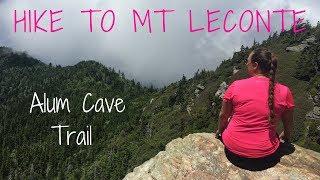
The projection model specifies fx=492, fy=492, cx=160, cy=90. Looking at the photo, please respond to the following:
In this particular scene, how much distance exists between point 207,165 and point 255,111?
2538 mm

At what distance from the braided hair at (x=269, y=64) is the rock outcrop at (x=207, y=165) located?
6.31ft

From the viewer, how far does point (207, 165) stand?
16.3 m

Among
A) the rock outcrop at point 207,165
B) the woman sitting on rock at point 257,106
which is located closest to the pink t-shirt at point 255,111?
the woman sitting on rock at point 257,106

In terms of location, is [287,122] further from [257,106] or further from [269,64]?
[269,64]

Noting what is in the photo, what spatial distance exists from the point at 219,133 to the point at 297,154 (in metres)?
2.75

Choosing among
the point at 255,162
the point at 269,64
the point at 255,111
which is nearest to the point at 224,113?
the point at 255,111

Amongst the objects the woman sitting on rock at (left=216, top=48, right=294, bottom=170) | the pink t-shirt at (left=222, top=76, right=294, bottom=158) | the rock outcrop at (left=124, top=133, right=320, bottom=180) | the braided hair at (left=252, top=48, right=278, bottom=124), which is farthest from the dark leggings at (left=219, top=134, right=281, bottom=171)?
the braided hair at (left=252, top=48, right=278, bottom=124)

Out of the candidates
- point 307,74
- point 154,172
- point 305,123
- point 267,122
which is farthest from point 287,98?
point 307,74

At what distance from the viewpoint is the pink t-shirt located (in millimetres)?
15227

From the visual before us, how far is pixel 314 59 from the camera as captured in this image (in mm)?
191000

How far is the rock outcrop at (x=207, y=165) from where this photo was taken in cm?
1579

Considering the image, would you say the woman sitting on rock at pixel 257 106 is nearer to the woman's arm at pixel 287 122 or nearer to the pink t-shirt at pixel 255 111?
the pink t-shirt at pixel 255 111

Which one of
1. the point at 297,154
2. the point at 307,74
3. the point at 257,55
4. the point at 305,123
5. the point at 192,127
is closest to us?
the point at 257,55

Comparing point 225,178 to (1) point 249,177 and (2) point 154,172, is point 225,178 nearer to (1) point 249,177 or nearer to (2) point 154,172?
(1) point 249,177
